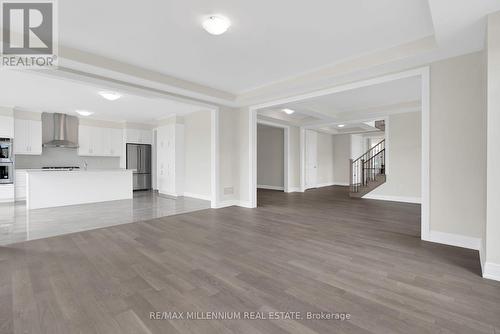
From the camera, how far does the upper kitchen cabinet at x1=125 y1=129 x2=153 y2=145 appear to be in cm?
891

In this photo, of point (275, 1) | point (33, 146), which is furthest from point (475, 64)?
point (33, 146)

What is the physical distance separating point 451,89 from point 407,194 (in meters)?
4.46

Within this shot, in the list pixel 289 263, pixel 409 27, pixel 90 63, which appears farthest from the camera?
pixel 90 63

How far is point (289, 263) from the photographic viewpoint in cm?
268

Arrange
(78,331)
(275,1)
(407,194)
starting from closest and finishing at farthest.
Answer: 1. (78,331)
2. (275,1)
3. (407,194)

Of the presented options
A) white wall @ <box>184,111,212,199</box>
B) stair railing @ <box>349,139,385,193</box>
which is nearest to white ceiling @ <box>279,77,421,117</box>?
stair railing @ <box>349,139,385,193</box>

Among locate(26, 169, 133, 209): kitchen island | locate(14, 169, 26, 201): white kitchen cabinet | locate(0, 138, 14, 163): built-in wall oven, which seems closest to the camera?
locate(26, 169, 133, 209): kitchen island

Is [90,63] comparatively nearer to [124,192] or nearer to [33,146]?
[124,192]

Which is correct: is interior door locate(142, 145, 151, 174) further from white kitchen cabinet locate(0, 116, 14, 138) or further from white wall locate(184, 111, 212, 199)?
white kitchen cabinet locate(0, 116, 14, 138)

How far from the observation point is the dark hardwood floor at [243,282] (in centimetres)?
167

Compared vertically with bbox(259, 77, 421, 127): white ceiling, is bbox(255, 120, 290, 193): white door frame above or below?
below

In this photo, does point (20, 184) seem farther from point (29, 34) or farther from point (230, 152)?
point (230, 152)

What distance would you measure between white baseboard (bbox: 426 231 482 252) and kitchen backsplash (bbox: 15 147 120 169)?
9877mm

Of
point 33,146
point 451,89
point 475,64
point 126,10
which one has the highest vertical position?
point 126,10
